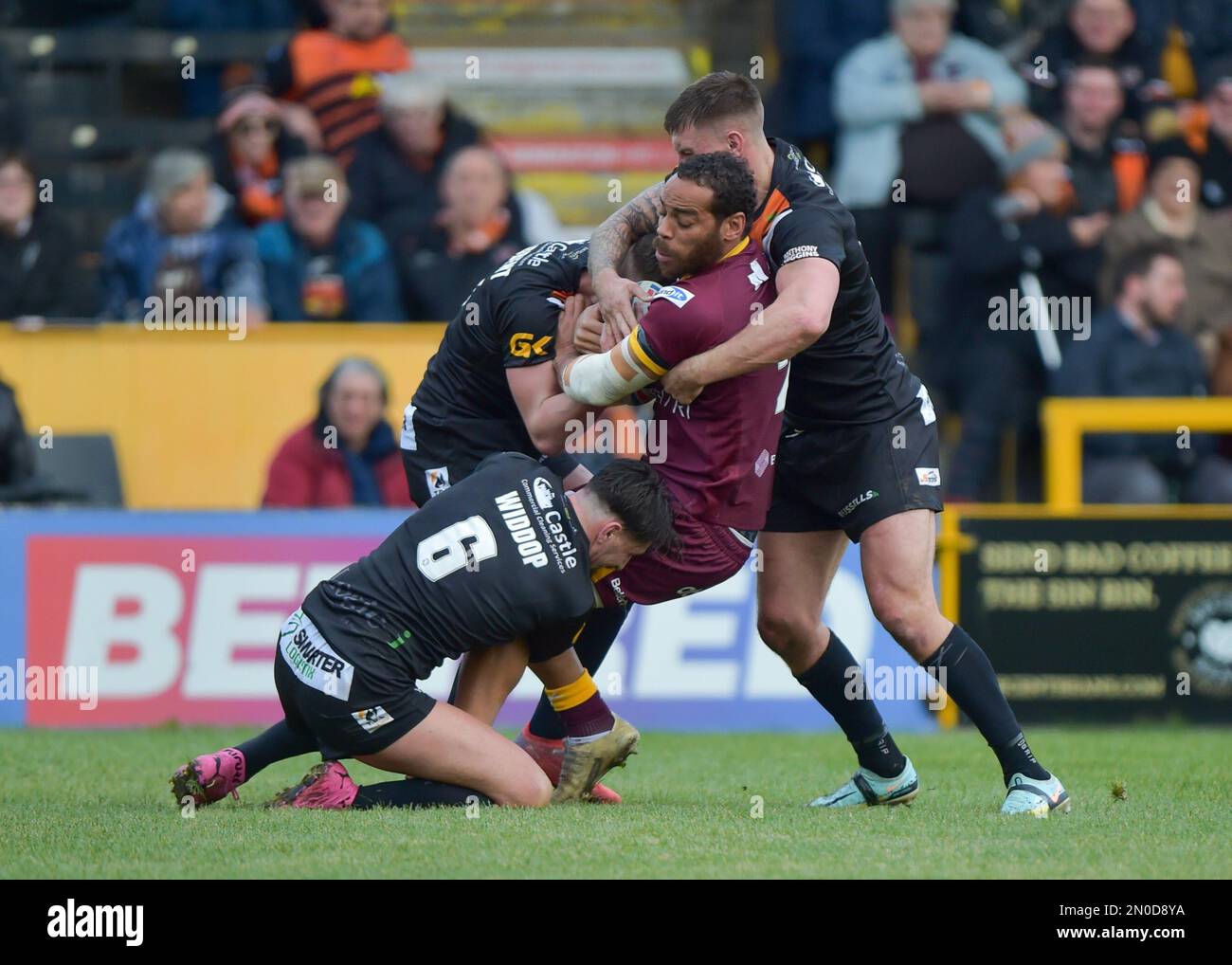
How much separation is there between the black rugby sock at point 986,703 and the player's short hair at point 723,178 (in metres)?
1.65

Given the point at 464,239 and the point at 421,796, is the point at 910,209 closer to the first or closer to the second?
the point at 464,239

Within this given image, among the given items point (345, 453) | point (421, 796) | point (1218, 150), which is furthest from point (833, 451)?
point (1218, 150)

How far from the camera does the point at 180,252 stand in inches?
467

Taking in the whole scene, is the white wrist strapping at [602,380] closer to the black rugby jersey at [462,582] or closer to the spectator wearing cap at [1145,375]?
the black rugby jersey at [462,582]

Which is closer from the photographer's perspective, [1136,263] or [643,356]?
[643,356]

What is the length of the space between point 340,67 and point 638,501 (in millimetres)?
7659

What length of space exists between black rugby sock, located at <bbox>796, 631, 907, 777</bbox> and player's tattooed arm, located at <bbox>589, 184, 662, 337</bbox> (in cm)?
152

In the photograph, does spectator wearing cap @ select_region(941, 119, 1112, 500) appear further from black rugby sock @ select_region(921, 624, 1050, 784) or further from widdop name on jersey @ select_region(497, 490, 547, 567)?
widdop name on jersey @ select_region(497, 490, 547, 567)

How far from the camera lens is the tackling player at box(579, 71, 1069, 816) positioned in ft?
20.9

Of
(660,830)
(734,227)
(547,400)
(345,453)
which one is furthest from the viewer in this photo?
(345,453)

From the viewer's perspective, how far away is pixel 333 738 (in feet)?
20.3

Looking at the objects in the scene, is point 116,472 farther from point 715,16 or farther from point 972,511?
point 715,16
